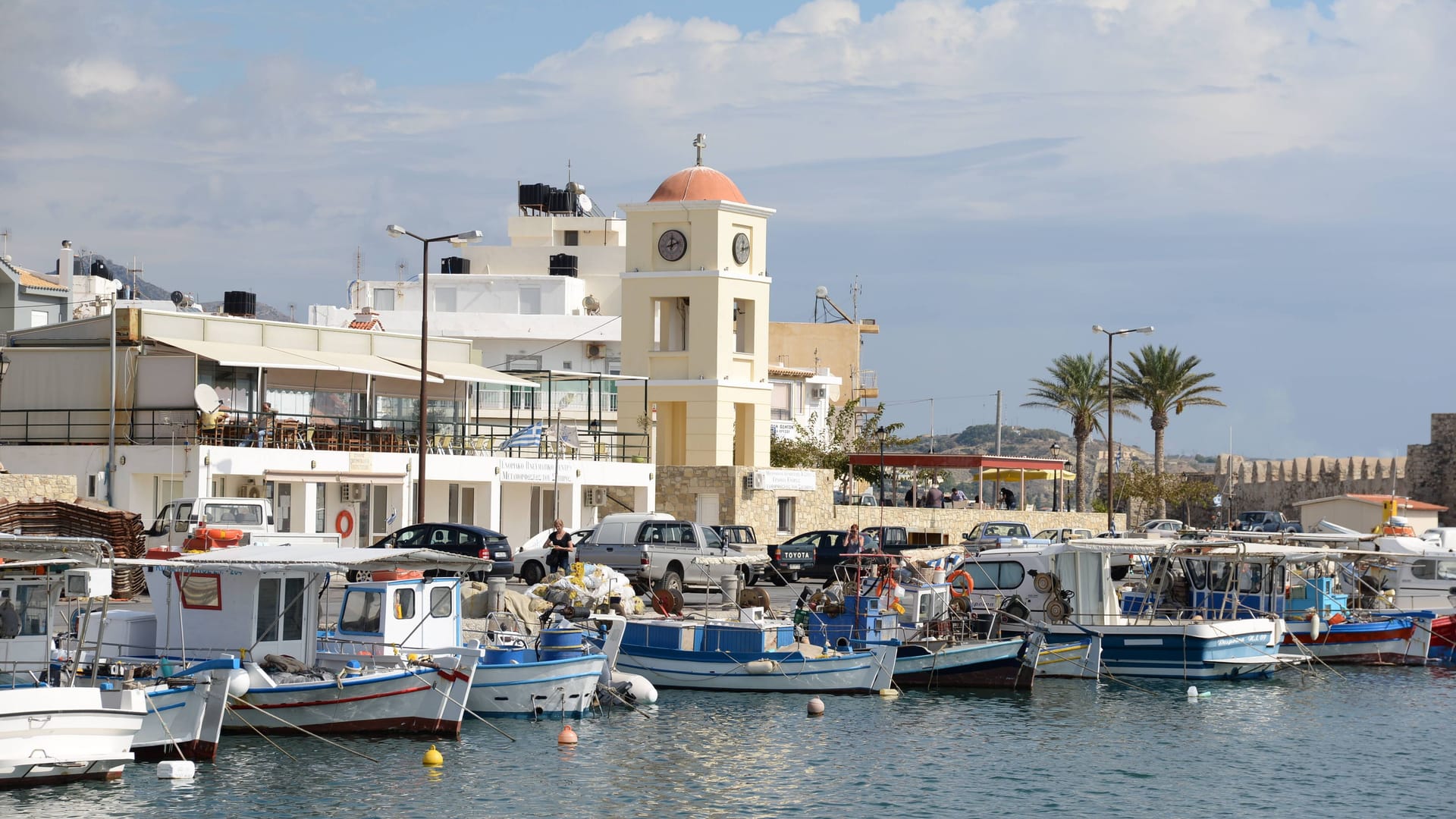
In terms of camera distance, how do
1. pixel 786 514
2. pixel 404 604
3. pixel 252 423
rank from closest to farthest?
1. pixel 404 604
2. pixel 252 423
3. pixel 786 514

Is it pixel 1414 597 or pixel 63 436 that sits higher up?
pixel 63 436

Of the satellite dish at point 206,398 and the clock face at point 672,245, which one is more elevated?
the clock face at point 672,245

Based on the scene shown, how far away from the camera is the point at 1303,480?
86.9 meters

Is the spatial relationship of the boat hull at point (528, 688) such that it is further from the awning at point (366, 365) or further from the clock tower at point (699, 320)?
the clock tower at point (699, 320)

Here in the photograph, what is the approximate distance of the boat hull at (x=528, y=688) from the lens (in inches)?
997

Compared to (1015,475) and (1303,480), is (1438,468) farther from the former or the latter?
(1015,475)

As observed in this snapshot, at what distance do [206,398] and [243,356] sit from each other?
1.80 m

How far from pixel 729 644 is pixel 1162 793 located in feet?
28.1

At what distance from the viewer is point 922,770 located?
923 inches

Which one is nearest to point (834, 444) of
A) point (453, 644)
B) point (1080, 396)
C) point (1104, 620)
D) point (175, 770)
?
point (1080, 396)

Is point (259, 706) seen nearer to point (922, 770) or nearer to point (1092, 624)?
point (922, 770)

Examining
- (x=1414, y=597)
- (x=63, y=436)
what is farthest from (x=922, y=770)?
(x=63, y=436)

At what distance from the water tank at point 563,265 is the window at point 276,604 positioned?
221ft

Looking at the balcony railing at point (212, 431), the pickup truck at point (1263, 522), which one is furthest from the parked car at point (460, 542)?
the pickup truck at point (1263, 522)
